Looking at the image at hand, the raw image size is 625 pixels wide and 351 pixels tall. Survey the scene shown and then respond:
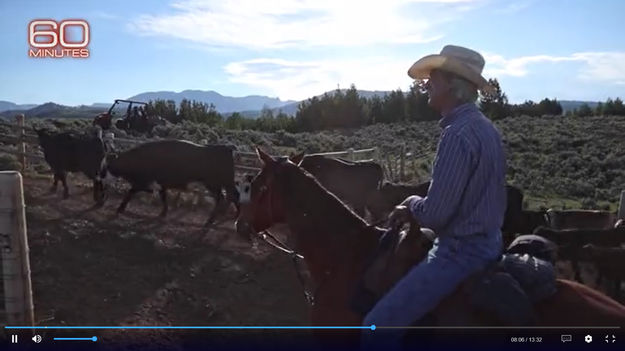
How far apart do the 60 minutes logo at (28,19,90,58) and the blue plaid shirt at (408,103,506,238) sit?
418 centimetres

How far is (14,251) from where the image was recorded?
13.7 ft

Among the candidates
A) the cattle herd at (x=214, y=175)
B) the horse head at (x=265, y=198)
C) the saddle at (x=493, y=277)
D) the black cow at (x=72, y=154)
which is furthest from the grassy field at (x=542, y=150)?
the saddle at (x=493, y=277)

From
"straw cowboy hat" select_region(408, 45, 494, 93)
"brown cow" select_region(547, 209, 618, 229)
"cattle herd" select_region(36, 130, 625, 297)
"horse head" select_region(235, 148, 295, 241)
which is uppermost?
"straw cowboy hat" select_region(408, 45, 494, 93)

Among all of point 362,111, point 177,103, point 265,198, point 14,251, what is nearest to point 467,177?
point 265,198

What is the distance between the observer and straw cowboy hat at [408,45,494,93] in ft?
9.00

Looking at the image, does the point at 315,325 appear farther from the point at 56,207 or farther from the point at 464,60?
the point at 56,207

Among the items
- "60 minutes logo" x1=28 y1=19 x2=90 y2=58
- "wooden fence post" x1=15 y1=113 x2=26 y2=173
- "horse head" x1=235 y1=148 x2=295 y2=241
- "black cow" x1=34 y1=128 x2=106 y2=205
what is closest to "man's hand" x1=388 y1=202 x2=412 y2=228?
"horse head" x1=235 y1=148 x2=295 y2=241

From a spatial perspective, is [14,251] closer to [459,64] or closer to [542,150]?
[459,64]

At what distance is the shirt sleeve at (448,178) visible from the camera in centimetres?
264

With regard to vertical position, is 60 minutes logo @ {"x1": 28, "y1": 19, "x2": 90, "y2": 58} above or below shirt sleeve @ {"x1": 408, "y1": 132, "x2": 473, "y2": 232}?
above

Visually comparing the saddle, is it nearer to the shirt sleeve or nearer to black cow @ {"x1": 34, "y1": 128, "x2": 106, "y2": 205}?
the shirt sleeve

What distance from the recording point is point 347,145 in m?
25.2

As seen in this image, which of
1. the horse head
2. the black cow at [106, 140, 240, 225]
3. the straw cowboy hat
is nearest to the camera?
the straw cowboy hat

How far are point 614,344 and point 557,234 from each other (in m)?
4.78
